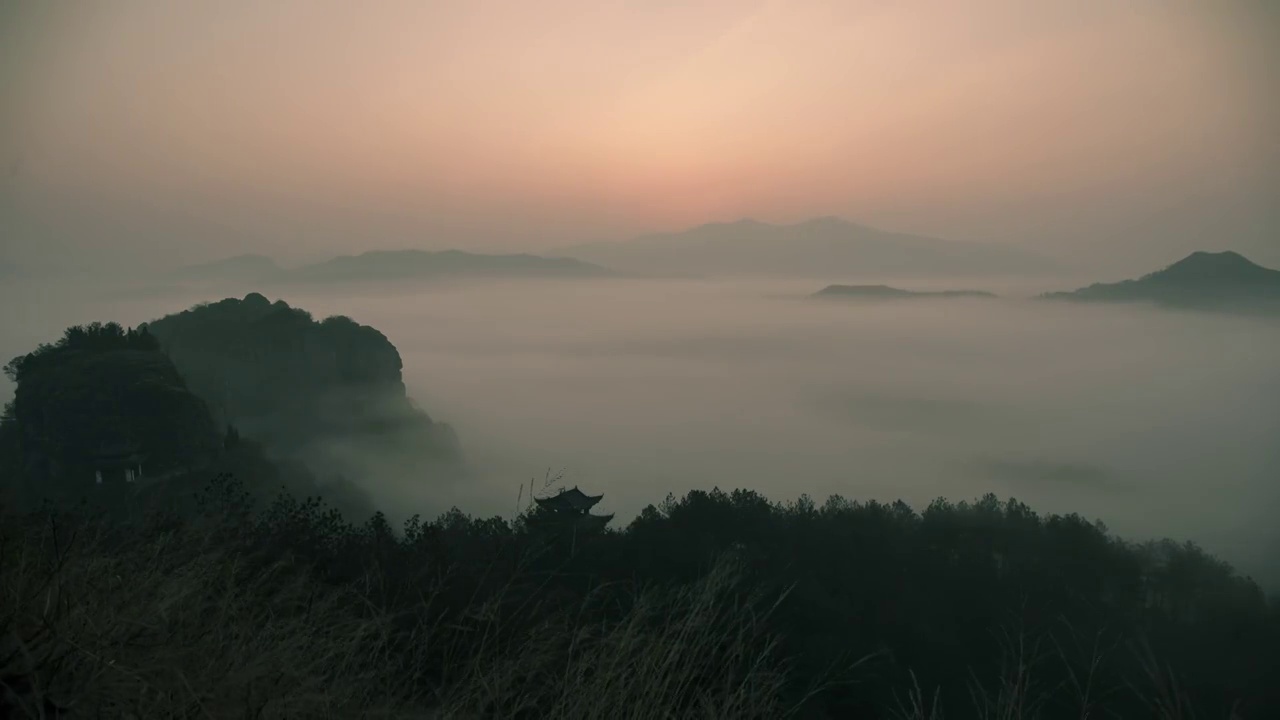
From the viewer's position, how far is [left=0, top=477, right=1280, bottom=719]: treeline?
2443mm

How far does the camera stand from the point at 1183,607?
84.4 ft

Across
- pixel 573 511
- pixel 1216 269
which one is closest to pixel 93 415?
pixel 573 511

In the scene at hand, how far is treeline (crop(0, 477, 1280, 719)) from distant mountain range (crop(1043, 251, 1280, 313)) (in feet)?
402

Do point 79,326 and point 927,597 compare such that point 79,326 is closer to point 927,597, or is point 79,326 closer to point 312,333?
point 312,333

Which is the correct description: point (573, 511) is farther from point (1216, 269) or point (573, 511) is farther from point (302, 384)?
point (1216, 269)

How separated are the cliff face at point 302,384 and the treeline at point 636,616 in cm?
3586

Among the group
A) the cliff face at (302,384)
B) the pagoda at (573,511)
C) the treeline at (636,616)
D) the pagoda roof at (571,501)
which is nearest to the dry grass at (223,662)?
the treeline at (636,616)

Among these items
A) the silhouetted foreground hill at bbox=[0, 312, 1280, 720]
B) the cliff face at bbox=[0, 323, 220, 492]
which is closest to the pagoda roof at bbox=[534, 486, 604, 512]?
the silhouetted foreground hill at bbox=[0, 312, 1280, 720]

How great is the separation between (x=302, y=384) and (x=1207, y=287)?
476 feet

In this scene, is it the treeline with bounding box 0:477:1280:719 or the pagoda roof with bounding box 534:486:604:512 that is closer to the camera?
the treeline with bounding box 0:477:1280:719

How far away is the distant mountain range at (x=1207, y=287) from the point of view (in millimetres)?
128375

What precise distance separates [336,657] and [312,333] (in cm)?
6138

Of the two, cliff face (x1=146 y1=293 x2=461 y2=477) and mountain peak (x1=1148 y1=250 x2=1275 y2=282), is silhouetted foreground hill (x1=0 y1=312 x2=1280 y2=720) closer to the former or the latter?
cliff face (x1=146 y1=293 x2=461 y2=477)

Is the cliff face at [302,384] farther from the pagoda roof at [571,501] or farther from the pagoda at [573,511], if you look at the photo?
the pagoda at [573,511]
